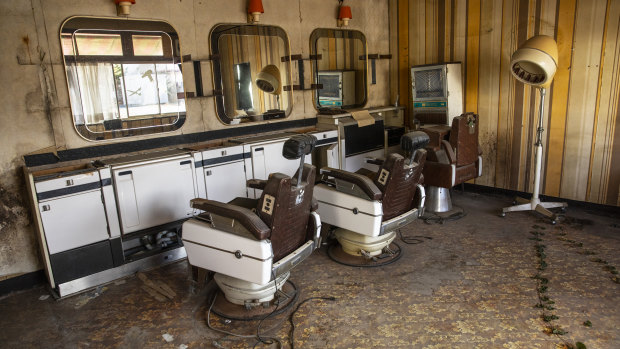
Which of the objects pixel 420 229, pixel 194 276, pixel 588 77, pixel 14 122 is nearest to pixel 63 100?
pixel 14 122

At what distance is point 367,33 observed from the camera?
18.9 ft

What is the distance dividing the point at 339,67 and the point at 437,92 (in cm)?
137

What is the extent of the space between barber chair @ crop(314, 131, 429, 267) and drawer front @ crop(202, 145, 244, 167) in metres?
0.95

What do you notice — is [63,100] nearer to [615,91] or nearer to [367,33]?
[367,33]

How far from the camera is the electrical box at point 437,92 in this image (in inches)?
195

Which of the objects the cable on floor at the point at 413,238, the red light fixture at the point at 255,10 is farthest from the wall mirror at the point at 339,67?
the cable on floor at the point at 413,238

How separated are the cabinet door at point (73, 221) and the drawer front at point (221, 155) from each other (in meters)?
0.94

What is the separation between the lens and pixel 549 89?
455cm

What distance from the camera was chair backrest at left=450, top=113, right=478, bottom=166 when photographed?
4.31 meters

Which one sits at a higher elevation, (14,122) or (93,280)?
(14,122)

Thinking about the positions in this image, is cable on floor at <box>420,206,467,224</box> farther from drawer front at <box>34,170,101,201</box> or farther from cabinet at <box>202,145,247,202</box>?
drawer front at <box>34,170,101,201</box>

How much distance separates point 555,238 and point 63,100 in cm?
449

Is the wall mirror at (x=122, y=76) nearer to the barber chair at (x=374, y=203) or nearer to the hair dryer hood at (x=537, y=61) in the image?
the barber chair at (x=374, y=203)

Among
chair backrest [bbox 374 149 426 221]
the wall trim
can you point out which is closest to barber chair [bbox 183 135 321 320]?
chair backrest [bbox 374 149 426 221]
